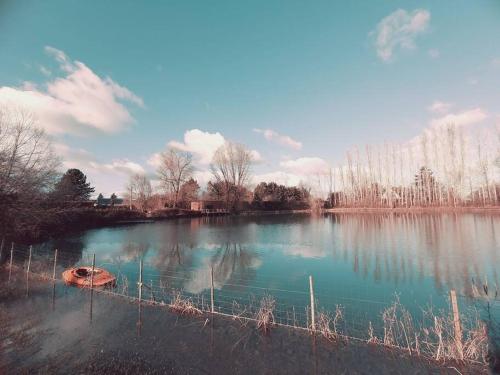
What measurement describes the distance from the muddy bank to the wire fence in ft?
1.19

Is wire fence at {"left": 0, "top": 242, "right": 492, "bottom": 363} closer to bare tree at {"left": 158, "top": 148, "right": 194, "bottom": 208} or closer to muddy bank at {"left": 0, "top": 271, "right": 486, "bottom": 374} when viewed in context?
muddy bank at {"left": 0, "top": 271, "right": 486, "bottom": 374}

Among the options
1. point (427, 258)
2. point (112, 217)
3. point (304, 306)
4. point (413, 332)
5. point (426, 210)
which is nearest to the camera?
point (413, 332)

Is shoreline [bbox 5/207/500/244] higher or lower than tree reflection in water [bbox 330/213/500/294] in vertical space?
higher

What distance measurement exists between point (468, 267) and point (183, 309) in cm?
1150

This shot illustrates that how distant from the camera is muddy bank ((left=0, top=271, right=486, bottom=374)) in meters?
4.20

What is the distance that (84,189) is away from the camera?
140 feet

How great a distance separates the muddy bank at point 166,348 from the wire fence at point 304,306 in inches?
14.3

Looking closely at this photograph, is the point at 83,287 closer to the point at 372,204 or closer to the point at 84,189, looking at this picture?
the point at 84,189

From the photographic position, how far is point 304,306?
695 centimetres

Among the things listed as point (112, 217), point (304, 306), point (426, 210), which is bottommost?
point (304, 306)

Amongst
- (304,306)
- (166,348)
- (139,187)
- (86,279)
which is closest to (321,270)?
(304,306)

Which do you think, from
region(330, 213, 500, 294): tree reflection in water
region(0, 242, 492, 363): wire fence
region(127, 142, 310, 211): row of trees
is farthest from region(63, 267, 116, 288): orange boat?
region(127, 142, 310, 211): row of trees

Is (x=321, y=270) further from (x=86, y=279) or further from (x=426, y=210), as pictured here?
(x=426, y=210)

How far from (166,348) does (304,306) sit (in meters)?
3.82
